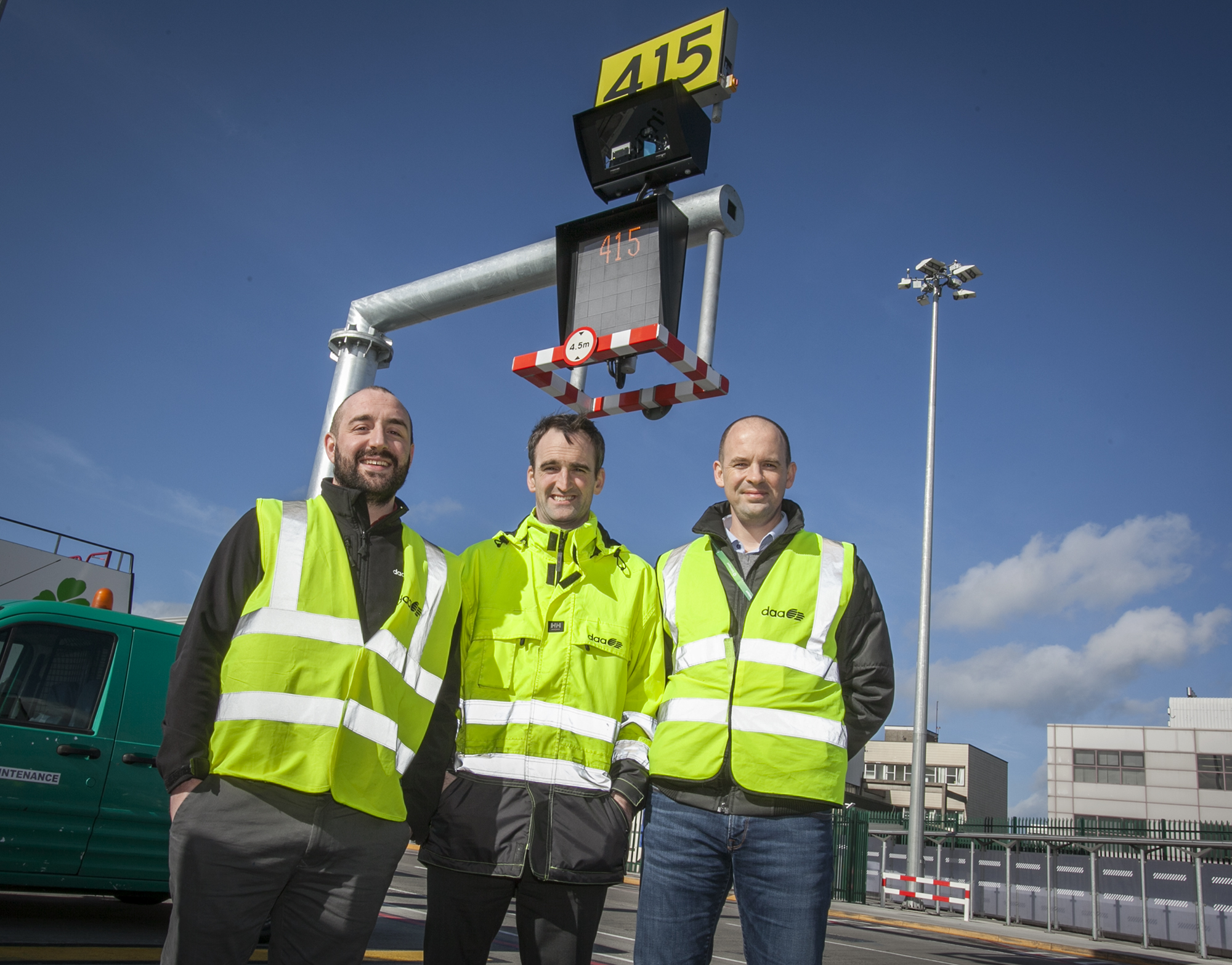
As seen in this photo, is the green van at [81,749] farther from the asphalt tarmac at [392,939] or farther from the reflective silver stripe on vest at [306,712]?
the reflective silver stripe on vest at [306,712]

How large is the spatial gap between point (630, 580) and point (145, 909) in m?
5.26

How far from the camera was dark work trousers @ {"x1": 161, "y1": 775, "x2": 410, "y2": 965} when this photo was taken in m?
2.33

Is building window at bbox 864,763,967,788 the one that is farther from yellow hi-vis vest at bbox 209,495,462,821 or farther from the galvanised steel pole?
yellow hi-vis vest at bbox 209,495,462,821

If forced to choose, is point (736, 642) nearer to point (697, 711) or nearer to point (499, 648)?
point (697, 711)

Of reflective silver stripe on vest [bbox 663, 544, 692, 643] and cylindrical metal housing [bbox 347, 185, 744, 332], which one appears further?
cylindrical metal housing [bbox 347, 185, 744, 332]

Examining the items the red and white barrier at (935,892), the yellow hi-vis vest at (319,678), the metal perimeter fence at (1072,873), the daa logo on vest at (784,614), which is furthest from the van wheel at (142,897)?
the red and white barrier at (935,892)

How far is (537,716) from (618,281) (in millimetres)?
3479

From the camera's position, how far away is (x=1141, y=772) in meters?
45.7

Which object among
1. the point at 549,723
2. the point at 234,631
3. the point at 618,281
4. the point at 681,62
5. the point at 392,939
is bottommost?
the point at 392,939

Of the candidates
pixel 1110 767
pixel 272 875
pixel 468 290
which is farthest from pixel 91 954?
pixel 1110 767

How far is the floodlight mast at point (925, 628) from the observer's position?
62.5 ft

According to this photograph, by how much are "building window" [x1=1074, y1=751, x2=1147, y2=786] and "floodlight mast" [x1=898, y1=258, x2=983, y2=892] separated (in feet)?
98.2

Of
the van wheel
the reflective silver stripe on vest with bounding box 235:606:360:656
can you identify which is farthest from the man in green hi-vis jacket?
the van wheel

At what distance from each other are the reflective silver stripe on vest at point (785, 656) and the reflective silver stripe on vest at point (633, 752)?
0.45 metres
